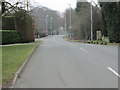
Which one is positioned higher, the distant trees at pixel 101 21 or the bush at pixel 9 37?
the distant trees at pixel 101 21

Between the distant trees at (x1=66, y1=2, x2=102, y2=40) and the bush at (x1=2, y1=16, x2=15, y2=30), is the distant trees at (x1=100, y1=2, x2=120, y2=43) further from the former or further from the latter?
the distant trees at (x1=66, y1=2, x2=102, y2=40)

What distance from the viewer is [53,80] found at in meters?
8.68

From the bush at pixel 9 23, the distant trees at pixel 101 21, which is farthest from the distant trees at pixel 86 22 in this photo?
the bush at pixel 9 23

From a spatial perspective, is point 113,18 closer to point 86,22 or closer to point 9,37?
point 9,37

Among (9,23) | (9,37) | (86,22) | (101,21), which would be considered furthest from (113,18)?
(86,22)

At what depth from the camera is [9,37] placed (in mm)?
38344

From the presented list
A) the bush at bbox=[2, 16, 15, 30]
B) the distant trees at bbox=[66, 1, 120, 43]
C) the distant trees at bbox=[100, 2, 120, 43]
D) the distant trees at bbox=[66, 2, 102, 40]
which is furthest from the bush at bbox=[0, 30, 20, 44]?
the distant trees at bbox=[66, 2, 102, 40]

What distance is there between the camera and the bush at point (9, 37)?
121 ft

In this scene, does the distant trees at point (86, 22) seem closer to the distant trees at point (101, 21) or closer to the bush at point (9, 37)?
the distant trees at point (101, 21)

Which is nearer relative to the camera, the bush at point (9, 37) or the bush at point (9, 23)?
the bush at point (9, 37)

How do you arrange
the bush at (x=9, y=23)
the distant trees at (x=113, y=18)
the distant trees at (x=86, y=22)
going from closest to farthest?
the distant trees at (x=113, y=18)
the bush at (x=9, y=23)
the distant trees at (x=86, y=22)

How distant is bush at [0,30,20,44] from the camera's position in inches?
1454

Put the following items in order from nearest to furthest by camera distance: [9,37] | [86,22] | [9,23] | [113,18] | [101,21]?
[113,18] < [9,37] < [9,23] < [101,21] < [86,22]

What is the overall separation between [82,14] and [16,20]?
2222 centimetres
